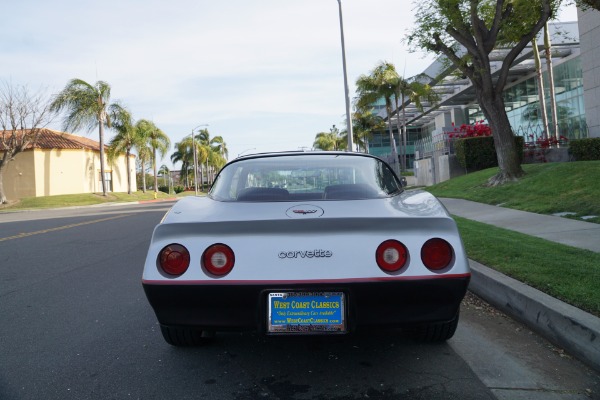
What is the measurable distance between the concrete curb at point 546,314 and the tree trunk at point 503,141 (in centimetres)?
1057

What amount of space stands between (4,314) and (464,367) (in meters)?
4.19

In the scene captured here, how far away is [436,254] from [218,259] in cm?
121

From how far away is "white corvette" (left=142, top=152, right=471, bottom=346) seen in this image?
8.45ft

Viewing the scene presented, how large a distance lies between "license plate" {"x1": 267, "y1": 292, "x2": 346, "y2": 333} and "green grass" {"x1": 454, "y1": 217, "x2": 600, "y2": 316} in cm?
201

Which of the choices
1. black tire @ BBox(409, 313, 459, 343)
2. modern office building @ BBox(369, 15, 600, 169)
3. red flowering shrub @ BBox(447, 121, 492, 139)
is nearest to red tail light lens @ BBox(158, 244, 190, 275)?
black tire @ BBox(409, 313, 459, 343)

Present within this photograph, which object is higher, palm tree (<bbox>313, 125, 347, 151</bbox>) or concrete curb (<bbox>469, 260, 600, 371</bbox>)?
palm tree (<bbox>313, 125, 347, 151</bbox>)

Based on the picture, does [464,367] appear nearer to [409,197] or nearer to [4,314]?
[409,197]

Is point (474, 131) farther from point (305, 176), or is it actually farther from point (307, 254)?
point (307, 254)

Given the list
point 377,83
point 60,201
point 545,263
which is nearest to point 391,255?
point 545,263

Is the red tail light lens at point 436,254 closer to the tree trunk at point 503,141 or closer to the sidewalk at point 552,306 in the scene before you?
the sidewalk at point 552,306

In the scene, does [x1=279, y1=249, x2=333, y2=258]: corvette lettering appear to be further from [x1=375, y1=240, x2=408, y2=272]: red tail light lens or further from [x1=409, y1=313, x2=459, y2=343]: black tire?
[x1=409, y1=313, x2=459, y2=343]: black tire

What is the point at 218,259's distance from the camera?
267 centimetres

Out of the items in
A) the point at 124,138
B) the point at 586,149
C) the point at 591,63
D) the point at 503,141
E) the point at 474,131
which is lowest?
the point at 586,149

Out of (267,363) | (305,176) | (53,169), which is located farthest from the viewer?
(53,169)
